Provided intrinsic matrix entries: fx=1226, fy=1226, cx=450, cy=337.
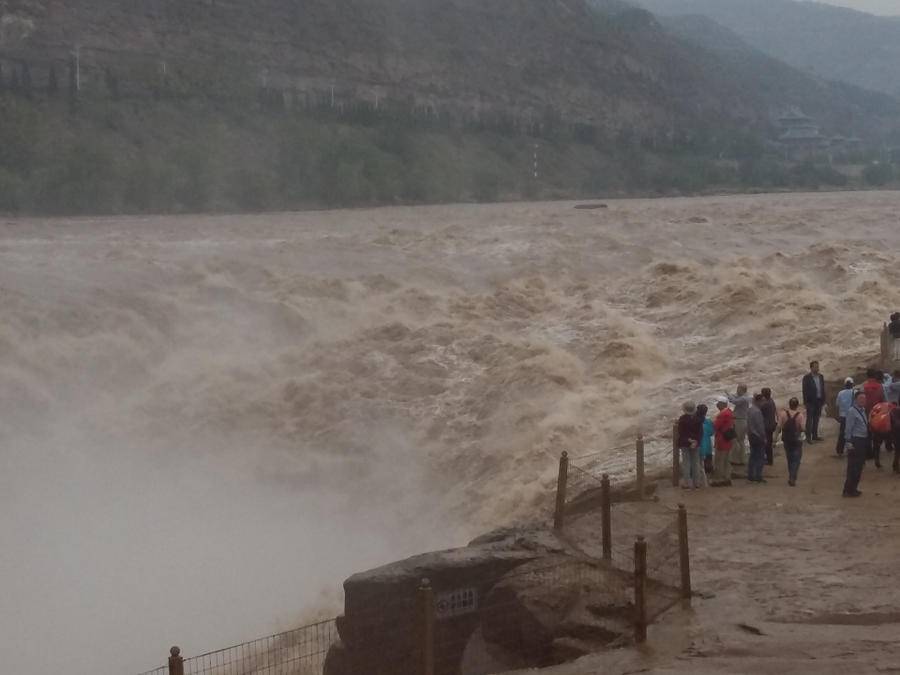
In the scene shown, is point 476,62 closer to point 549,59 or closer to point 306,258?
point 549,59

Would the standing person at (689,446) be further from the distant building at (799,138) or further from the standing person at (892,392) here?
the distant building at (799,138)

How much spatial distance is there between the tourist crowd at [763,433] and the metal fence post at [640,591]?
10.5 feet

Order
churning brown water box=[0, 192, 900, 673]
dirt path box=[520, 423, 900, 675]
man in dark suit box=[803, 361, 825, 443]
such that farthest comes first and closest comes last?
churning brown water box=[0, 192, 900, 673] < man in dark suit box=[803, 361, 825, 443] < dirt path box=[520, 423, 900, 675]

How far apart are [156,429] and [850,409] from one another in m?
9.82

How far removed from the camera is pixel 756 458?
9992 mm

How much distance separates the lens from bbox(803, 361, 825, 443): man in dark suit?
10.8 metres

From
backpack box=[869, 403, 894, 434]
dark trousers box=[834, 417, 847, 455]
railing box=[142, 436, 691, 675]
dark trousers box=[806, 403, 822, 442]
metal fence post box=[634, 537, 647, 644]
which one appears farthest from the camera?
dark trousers box=[806, 403, 822, 442]

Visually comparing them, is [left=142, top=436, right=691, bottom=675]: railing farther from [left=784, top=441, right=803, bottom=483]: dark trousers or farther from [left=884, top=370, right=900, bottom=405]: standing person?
[left=884, top=370, right=900, bottom=405]: standing person

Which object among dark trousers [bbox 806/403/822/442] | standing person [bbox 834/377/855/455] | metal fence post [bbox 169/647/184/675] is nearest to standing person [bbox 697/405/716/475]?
standing person [bbox 834/377/855/455]

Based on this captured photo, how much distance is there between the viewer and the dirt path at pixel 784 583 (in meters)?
6.33

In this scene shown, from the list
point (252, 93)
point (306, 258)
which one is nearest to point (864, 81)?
point (252, 93)

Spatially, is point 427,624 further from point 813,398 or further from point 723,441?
point 813,398

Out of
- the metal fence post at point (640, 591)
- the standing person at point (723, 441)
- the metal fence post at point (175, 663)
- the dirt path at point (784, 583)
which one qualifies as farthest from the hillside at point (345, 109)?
the metal fence post at point (175, 663)

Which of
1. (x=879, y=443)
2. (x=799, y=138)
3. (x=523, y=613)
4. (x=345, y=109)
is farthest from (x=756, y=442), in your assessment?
(x=799, y=138)
